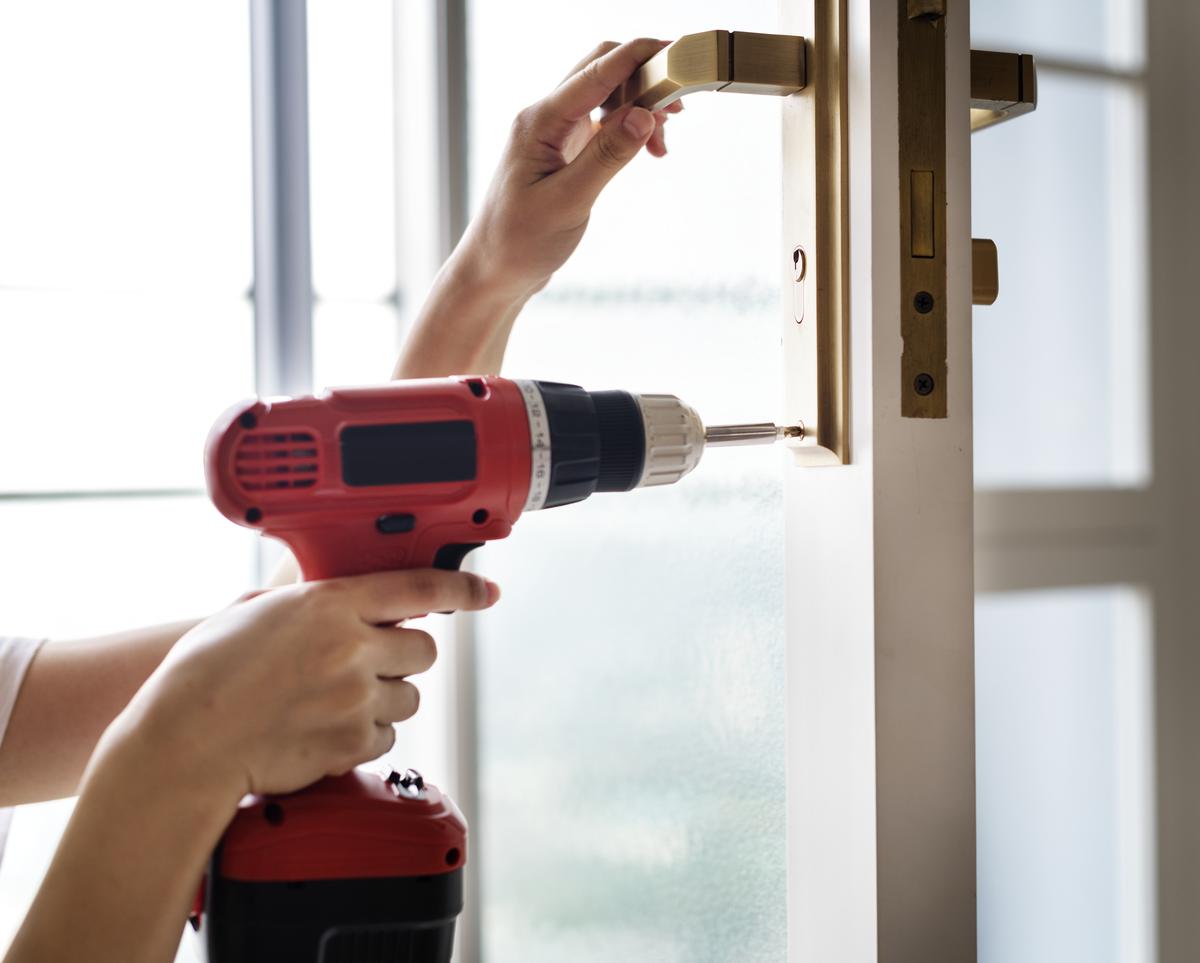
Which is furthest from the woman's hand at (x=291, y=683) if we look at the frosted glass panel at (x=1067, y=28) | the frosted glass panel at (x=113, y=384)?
the frosted glass panel at (x=113, y=384)

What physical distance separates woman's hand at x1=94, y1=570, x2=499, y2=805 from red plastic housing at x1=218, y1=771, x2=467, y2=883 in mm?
14

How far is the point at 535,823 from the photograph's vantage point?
93 centimetres

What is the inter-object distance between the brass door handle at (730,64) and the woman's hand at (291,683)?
0.81 ft

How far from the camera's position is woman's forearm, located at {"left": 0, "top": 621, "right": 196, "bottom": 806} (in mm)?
606

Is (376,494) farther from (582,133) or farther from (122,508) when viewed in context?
(122,508)

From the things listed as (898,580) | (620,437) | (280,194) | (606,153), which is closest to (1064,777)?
(898,580)

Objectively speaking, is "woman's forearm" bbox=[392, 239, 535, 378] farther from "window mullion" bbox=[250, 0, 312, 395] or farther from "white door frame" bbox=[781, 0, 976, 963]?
"window mullion" bbox=[250, 0, 312, 395]

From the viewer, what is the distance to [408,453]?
413mm

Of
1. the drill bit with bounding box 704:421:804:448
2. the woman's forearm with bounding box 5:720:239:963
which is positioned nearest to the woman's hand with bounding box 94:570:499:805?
the woman's forearm with bounding box 5:720:239:963

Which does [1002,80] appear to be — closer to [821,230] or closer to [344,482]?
[821,230]

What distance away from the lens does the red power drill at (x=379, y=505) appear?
1.34 feet

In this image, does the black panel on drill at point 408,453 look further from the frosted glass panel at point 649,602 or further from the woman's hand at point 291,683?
the frosted glass panel at point 649,602

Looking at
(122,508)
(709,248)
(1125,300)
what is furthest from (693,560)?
(122,508)

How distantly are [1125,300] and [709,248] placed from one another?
28 cm
